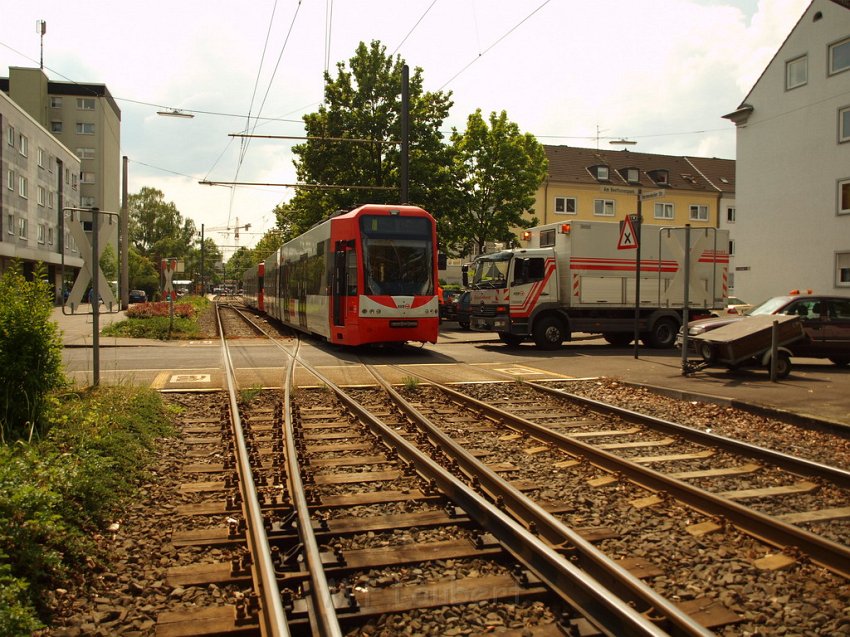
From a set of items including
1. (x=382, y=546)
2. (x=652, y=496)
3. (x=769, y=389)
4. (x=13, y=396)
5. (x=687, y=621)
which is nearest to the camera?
(x=687, y=621)

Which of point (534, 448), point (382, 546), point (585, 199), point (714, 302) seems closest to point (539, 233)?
point (714, 302)

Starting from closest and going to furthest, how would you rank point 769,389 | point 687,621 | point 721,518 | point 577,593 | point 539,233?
point 687,621 → point 577,593 → point 721,518 → point 769,389 → point 539,233

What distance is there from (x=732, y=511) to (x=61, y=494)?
4.51m

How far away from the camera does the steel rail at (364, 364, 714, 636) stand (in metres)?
3.32

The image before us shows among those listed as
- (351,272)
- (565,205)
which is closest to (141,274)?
(565,205)

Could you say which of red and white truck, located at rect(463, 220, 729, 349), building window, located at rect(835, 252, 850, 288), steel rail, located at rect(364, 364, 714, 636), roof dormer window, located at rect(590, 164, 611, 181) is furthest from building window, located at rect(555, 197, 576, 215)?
steel rail, located at rect(364, 364, 714, 636)

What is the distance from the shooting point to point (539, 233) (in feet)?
70.4

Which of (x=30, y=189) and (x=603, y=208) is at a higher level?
(x=603, y=208)

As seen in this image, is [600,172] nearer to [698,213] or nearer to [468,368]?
[698,213]

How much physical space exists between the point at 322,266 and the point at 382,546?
14697mm

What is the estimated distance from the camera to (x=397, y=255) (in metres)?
16.8

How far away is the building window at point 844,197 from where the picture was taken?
28753 millimetres

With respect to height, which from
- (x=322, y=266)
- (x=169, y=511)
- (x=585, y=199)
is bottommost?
(x=169, y=511)

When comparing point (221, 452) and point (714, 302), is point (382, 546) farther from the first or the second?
point (714, 302)
